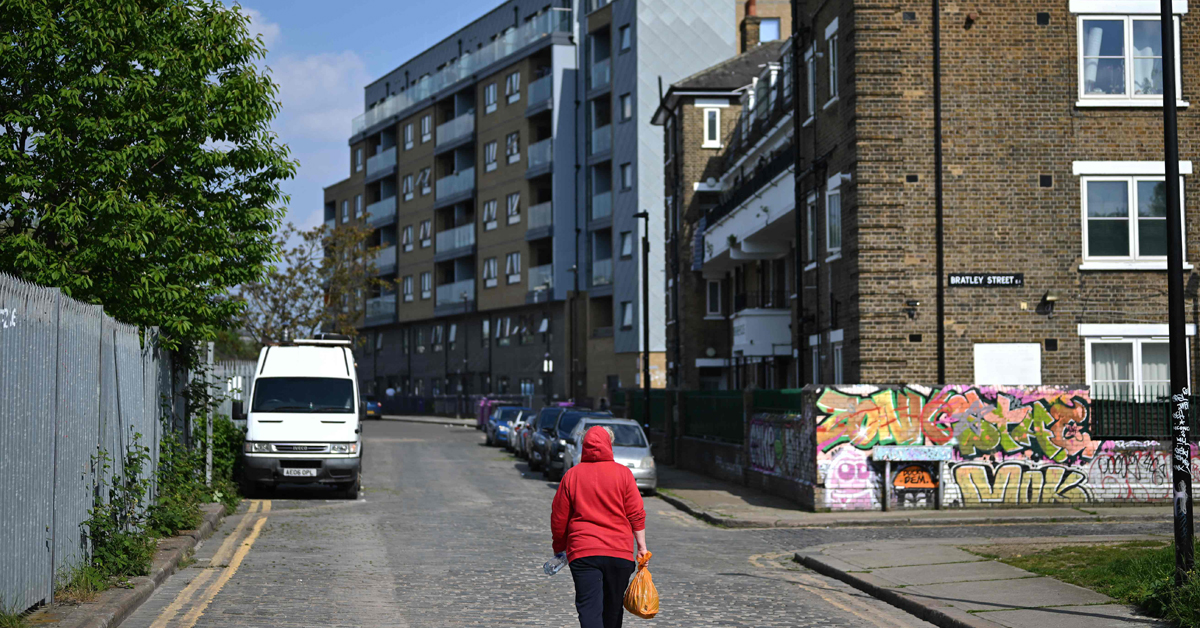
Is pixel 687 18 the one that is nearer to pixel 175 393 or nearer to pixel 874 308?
pixel 874 308

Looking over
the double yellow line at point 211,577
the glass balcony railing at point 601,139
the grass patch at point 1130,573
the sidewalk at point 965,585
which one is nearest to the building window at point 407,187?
the glass balcony railing at point 601,139

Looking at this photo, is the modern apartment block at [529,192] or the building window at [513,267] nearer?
the modern apartment block at [529,192]

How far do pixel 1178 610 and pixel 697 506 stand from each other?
40.5ft

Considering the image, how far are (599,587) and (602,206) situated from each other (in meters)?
56.3

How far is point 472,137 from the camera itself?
73.8 meters

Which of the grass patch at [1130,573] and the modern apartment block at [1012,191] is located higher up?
the modern apartment block at [1012,191]

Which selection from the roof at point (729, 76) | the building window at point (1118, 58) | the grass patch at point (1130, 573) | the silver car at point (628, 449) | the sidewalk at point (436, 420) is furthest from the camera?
the sidewalk at point (436, 420)

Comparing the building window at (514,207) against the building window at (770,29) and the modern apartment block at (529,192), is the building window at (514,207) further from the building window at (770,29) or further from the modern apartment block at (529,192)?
the building window at (770,29)

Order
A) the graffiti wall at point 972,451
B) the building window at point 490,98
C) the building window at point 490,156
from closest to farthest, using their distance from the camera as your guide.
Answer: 1. the graffiti wall at point 972,451
2. the building window at point 490,156
3. the building window at point 490,98

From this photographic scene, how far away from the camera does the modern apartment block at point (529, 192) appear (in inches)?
2344

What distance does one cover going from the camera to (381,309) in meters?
86.9

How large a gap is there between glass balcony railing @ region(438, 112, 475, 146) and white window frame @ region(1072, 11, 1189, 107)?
53.3 metres

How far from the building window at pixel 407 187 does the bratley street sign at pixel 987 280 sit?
203 ft

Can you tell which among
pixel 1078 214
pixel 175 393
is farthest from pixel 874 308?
pixel 175 393
